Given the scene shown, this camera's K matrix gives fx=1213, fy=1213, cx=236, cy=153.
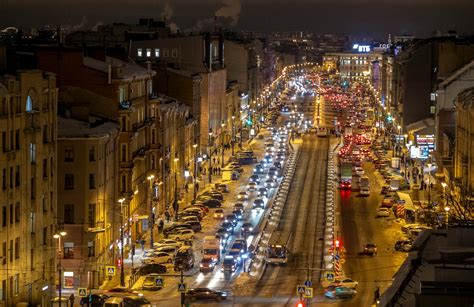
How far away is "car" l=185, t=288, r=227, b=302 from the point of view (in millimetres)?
39406

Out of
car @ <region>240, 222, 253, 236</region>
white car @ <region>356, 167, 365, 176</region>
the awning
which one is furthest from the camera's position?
white car @ <region>356, 167, 365, 176</region>

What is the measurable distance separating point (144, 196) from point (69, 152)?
1365 cm

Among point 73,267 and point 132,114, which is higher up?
point 132,114

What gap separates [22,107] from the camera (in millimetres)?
37938

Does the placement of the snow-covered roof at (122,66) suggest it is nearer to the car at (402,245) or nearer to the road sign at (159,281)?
the road sign at (159,281)

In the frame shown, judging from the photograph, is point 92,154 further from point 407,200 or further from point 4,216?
point 407,200

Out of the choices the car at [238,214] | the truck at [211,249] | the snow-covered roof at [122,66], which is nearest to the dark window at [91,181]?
the truck at [211,249]

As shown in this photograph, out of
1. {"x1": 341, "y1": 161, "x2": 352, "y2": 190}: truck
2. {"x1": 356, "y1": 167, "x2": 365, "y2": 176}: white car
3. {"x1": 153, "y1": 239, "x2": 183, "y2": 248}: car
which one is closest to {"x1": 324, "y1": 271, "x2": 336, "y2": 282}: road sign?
{"x1": 153, "y1": 239, "x2": 183, "y2": 248}: car

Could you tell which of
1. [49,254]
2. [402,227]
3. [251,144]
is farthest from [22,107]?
[251,144]

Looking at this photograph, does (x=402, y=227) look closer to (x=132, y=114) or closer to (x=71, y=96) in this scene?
(x=132, y=114)

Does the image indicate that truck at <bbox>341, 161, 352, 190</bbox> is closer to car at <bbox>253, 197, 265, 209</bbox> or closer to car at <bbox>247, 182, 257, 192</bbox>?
car at <bbox>247, 182, 257, 192</bbox>

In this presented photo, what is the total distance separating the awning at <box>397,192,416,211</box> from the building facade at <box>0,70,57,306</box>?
1039 inches

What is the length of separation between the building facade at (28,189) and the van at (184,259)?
17.8ft

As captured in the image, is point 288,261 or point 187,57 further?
point 187,57
